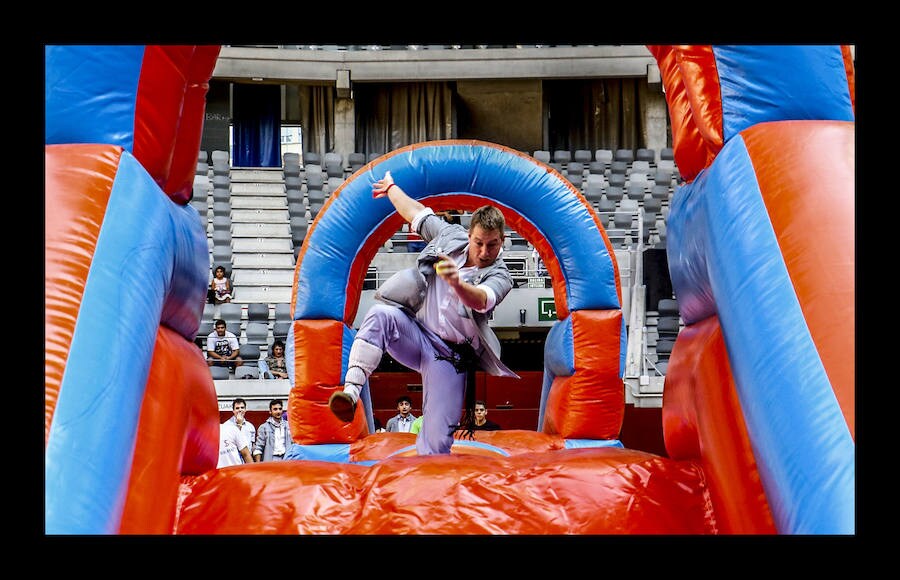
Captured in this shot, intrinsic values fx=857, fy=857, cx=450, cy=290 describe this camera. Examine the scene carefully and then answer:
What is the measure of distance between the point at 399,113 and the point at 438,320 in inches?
571

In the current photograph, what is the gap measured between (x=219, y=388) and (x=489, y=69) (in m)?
9.04

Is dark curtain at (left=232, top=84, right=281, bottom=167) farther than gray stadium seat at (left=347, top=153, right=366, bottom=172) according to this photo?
Yes

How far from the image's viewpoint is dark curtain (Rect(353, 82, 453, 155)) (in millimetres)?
16984

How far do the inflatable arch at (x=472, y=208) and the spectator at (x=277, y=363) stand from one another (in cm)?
377

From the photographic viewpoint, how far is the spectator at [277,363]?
9.12 m

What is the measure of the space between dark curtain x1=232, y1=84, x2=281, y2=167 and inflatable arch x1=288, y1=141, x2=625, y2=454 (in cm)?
1247

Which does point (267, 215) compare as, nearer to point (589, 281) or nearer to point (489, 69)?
point (489, 69)

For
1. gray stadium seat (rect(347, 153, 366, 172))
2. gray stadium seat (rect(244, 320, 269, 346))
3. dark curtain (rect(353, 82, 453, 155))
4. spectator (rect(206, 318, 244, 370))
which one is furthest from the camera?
dark curtain (rect(353, 82, 453, 155))

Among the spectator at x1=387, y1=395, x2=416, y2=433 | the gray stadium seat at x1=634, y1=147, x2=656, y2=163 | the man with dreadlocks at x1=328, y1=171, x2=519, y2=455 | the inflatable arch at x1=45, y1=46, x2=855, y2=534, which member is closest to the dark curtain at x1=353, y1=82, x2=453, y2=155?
the gray stadium seat at x1=634, y1=147, x2=656, y2=163

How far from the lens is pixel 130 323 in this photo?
6.22 ft

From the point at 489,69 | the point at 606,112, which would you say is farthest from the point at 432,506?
the point at 606,112

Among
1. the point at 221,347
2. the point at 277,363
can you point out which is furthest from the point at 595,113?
the point at 221,347

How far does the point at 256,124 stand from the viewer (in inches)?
683

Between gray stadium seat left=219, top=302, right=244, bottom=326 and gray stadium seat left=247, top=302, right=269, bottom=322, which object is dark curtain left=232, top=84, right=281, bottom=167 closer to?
gray stadium seat left=247, top=302, right=269, bottom=322
